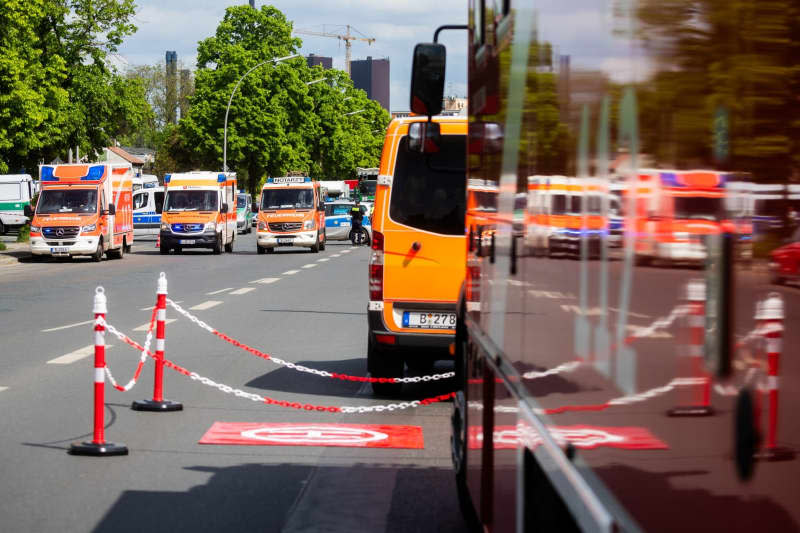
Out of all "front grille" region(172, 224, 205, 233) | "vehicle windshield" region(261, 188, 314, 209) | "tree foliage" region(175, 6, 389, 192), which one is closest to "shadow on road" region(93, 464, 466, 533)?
"front grille" region(172, 224, 205, 233)

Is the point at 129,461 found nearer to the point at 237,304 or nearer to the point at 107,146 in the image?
the point at 237,304

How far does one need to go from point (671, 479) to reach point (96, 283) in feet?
83.8

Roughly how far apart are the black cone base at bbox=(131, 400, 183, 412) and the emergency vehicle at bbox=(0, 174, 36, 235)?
176 feet

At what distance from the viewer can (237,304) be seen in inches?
800

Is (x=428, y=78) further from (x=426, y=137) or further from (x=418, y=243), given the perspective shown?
(x=418, y=243)

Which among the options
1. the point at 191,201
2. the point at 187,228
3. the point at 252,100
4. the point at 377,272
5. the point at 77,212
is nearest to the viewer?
the point at 377,272

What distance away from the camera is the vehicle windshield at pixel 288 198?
43.5 meters

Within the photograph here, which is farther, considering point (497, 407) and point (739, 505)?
point (497, 407)

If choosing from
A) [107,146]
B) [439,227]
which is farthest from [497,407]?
[107,146]

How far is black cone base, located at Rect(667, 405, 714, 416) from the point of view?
179cm

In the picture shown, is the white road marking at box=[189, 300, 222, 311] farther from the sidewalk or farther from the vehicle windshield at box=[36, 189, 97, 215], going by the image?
the vehicle windshield at box=[36, 189, 97, 215]

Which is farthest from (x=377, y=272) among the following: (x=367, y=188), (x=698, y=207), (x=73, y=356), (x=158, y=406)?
(x=367, y=188)

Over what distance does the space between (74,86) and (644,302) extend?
170ft

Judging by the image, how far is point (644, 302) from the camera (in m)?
2.13
